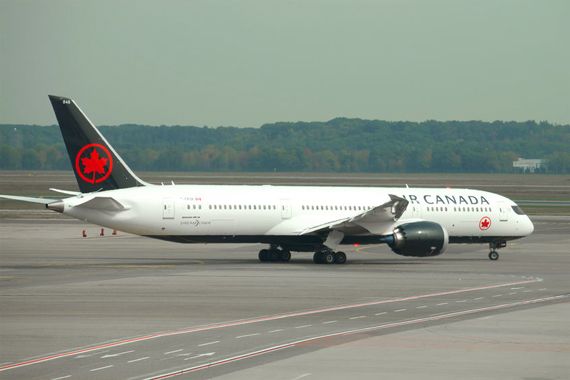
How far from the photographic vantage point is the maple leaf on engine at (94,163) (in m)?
47.0

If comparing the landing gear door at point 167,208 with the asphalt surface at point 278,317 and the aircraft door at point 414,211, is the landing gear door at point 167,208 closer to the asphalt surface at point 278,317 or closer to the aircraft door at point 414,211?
the asphalt surface at point 278,317

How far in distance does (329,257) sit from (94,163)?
432 inches

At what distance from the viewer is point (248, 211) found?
159ft

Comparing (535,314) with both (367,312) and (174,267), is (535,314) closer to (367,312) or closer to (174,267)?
(367,312)

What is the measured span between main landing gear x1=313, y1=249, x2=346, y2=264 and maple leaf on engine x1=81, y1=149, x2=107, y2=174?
399 inches

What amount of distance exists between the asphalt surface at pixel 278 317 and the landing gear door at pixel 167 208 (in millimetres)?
2081

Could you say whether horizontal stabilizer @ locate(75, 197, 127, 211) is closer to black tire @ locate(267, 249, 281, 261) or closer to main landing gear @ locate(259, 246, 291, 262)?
main landing gear @ locate(259, 246, 291, 262)

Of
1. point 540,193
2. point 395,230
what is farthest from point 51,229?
point 540,193

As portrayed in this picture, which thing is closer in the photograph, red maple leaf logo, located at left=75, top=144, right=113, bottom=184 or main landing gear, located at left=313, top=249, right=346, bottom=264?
red maple leaf logo, located at left=75, top=144, right=113, bottom=184

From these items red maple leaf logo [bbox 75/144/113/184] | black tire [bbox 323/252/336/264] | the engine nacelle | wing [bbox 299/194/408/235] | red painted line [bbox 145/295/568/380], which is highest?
red maple leaf logo [bbox 75/144/113/184]

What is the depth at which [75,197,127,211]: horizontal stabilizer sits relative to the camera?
4538 cm

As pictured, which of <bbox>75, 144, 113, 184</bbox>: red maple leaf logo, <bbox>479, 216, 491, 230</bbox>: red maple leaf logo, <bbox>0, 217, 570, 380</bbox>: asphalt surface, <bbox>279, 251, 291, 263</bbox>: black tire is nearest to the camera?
<bbox>0, 217, 570, 380</bbox>: asphalt surface

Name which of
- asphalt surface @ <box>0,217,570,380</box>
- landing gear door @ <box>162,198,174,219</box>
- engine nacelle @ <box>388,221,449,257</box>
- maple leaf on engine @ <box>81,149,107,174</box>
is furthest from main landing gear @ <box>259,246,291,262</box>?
maple leaf on engine @ <box>81,149,107,174</box>

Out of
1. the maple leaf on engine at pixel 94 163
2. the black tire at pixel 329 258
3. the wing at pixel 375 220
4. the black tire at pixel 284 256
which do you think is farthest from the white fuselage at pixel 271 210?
the black tire at pixel 329 258
